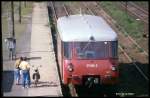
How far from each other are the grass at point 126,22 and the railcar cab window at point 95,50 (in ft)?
51.2

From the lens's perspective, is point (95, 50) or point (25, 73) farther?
point (25, 73)

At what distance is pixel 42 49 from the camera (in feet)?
112

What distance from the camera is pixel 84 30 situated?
23219mm

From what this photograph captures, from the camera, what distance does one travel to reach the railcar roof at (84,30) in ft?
74.2

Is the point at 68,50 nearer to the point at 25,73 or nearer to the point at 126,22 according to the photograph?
the point at 25,73

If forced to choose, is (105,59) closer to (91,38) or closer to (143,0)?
(91,38)

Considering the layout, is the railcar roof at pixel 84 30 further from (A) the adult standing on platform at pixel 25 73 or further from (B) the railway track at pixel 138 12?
(B) the railway track at pixel 138 12

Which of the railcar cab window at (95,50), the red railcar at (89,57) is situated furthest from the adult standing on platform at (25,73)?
the railcar cab window at (95,50)

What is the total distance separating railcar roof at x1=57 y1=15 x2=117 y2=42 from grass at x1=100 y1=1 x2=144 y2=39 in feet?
44.0

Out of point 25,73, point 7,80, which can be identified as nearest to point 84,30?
point 25,73

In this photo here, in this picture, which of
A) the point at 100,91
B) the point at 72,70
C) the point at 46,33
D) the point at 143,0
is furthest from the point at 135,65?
the point at 143,0

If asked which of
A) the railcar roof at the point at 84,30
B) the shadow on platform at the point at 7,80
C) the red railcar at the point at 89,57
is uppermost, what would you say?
the railcar roof at the point at 84,30

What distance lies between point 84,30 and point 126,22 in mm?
22482

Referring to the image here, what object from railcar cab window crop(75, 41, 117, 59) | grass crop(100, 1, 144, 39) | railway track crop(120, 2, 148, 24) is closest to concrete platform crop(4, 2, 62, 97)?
railcar cab window crop(75, 41, 117, 59)
